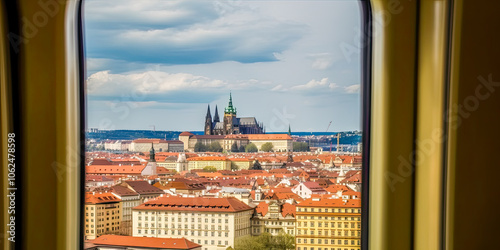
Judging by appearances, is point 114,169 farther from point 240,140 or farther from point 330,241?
point 330,241

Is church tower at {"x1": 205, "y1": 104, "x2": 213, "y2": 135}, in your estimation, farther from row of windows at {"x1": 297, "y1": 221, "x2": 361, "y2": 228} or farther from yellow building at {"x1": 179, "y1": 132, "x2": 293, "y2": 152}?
row of windows at {"x1": 297, "y1": 221, "x2": 361, "y2": 228}

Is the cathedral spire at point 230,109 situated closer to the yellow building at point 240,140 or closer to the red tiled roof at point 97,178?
the yellow building at point 240,140

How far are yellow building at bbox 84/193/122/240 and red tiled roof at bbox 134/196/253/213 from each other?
0.36 feet

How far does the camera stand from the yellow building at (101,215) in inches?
90.7

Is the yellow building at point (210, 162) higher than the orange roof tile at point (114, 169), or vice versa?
the yellow building at point (210, 162)

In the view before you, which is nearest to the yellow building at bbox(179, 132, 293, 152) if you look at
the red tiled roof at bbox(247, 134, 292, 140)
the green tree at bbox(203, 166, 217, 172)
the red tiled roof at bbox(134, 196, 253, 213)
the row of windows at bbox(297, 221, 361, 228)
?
the red tiled roof at bbox(247, 134, 292, 140)

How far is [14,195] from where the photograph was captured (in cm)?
206

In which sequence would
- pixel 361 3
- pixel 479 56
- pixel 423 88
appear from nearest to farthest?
pixel 479 56 → pixel 423 88 → pixel 361 3

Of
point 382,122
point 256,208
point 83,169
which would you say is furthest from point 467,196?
point 83,169

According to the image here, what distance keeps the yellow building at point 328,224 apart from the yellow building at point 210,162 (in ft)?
1.34

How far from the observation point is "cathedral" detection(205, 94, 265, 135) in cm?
233

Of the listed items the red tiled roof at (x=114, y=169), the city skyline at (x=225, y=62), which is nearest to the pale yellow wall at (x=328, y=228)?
the city skyline at (x=225, y=62)

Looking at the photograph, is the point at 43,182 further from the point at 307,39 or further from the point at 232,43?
the point at 307,39

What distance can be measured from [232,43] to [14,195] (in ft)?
3.89
